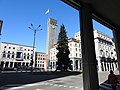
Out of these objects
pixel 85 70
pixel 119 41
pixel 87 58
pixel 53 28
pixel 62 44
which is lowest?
pixel 85 70

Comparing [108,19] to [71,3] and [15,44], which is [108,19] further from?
[15,44]

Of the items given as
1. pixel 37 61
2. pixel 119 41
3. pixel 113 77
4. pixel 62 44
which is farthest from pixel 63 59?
pixel 37 61

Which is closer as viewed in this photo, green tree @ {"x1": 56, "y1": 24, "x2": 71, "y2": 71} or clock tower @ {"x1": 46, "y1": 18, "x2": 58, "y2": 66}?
green tree @ {"x1": 56, "y1": 24, "x2": 71, "y2": 71}

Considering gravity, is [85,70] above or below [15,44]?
below

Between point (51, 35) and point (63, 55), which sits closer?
point (63, 55)

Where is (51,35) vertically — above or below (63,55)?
above

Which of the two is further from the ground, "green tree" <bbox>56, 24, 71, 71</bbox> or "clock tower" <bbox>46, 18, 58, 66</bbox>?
"clock tower" <bbox>46, 18, 58, 66</bbox>

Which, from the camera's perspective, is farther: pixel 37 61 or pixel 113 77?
pixel 37 61

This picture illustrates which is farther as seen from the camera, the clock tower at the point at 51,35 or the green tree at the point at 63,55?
the clock tower at the point at 51,35

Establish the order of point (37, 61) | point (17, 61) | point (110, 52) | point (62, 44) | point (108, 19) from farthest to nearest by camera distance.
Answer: point (37, 61)
point (17, 61)
point (110, 52)
point (62, 44)
point (108, 19)

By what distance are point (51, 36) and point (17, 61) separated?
2686 cm

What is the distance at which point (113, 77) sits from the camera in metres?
7.30

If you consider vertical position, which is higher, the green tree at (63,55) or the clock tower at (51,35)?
the clock tower at (51,35)

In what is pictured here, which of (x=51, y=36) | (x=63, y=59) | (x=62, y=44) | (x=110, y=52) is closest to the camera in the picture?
(x=63, y=59)
